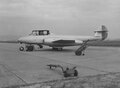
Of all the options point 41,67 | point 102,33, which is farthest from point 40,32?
point 41,67

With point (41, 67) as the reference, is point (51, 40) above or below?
above

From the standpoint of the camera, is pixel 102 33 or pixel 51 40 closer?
pixel 51 40

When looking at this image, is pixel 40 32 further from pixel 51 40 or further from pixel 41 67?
pixel 41 67

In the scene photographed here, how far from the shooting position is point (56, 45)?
81.3ft

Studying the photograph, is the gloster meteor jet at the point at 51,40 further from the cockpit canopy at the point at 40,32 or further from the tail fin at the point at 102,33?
the tail fin at the point at 102,33

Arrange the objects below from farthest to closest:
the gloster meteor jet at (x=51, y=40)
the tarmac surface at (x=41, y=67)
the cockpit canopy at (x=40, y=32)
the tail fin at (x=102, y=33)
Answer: the tail fin at (x=102, y=33)
the cockpit canopy at (x=40, y=32)
the gloster meteor jet at (x=51, y=40)
the tarmac surface at (x=41, y=67)

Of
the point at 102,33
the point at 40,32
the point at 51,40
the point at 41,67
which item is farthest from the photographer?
the point at 102,33

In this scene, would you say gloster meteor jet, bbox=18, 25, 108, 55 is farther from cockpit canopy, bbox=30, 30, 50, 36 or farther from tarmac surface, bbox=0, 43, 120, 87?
tarmac surface, bbox=0, 43, 120, 87

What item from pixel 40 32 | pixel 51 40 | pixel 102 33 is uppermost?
pixel 40 32

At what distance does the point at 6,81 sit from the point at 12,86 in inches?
33.9

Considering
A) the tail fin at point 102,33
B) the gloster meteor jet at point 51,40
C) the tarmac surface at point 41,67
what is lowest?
the tarmac surface at point 41,67

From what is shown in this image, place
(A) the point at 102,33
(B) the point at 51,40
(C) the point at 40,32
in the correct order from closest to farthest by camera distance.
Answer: (B) the point at 51,40
(C) the point at 40,32
(A) the point at 102,33

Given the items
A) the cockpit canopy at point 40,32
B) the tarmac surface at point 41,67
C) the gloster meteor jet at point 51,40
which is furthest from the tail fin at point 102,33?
the tarmac surface at point 41,67

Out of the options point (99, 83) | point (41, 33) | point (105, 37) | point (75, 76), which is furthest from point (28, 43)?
point (99, 83)
